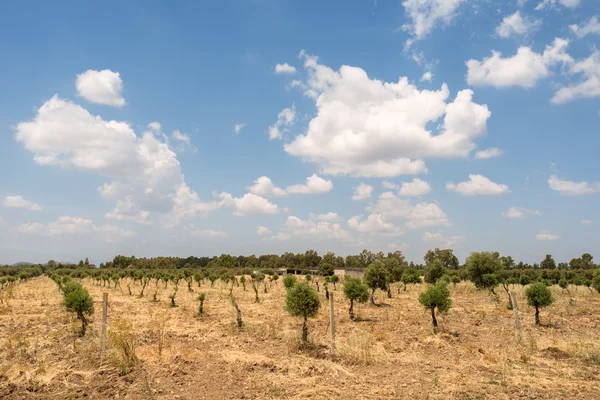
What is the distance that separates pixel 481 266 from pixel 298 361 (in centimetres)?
3548

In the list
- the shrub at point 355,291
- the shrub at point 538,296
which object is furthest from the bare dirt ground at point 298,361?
the shrub at point 355,291

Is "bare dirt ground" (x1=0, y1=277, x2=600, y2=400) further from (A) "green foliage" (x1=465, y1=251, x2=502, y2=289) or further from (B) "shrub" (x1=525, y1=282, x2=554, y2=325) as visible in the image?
(A) "green foliage" (x1=465, y1=251, x2=502, y2=289)

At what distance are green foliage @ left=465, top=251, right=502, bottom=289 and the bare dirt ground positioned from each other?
Answer: 66.9 feet

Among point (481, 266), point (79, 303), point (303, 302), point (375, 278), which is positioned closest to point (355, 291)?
point (303, 302)

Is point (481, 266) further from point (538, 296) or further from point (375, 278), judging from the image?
point (538, 296)

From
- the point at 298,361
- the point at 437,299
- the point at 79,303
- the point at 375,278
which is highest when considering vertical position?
the point at 375,278

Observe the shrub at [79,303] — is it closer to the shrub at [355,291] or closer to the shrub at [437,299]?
the shrub at [355,291]

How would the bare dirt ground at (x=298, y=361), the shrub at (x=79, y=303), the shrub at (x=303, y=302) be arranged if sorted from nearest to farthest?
the bare dirt ground at (x=298, y=361) < the shrub at (x=303, y=302) < the shrub at (x=79, y=303)

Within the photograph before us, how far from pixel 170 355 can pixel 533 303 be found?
18.7 m

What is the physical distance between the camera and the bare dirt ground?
9.70 metres

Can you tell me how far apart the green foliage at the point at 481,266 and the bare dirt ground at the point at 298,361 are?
803 inches

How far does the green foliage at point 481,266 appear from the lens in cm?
4066

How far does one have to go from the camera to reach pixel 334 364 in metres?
12.1

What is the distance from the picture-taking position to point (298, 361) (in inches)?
487
